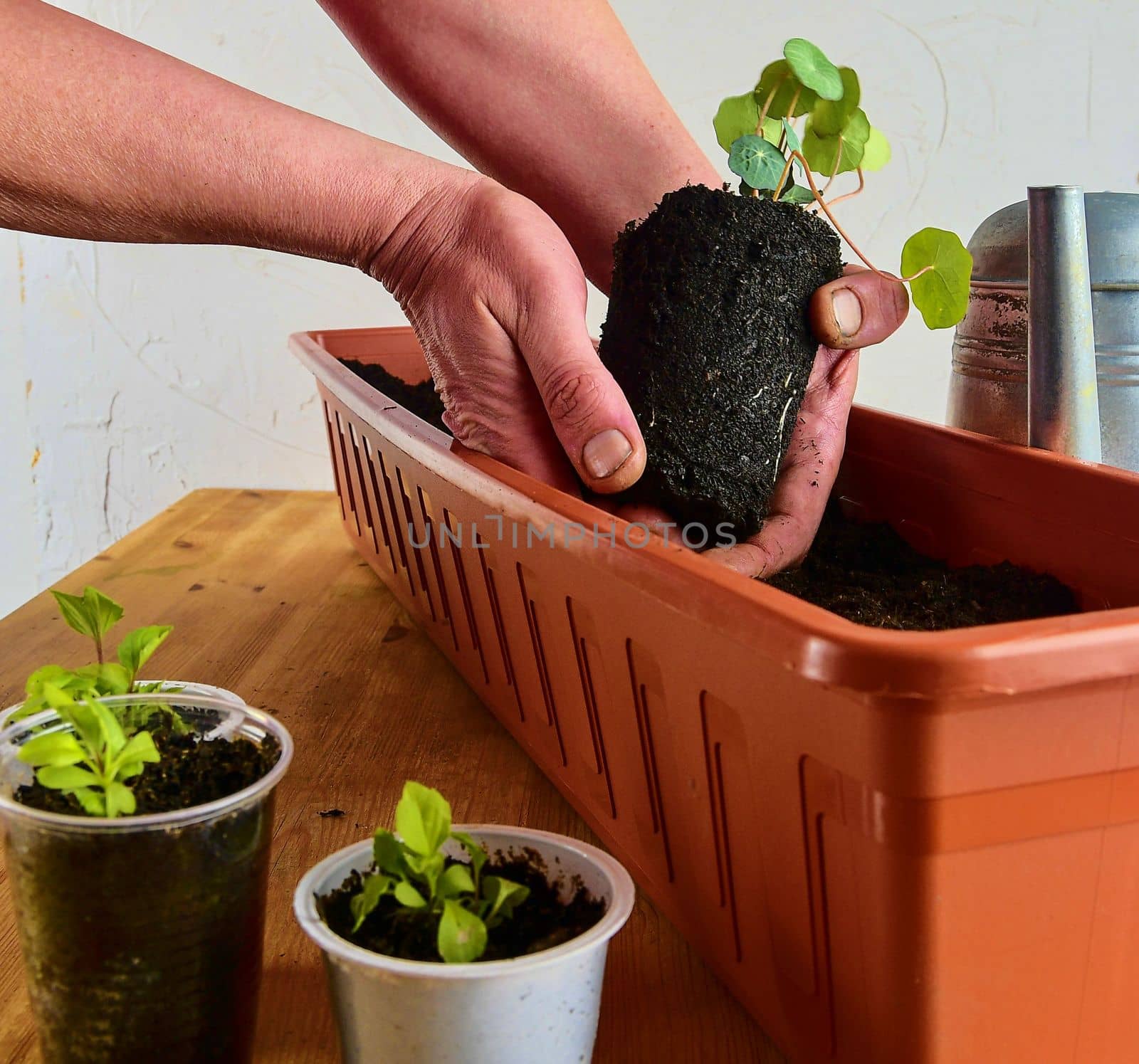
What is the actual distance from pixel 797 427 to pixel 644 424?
151mm

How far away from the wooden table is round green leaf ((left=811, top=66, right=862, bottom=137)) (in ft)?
1.69

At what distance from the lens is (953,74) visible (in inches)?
59.4

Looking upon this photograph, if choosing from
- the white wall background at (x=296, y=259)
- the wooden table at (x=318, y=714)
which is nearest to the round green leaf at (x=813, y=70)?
the wooden table at (x=318, y=714)

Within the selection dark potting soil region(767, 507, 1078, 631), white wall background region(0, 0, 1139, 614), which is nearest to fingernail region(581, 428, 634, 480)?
dark potting soil region(767, 507, 1078, 631)

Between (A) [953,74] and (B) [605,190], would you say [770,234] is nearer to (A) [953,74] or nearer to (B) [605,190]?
(B) [605,190]

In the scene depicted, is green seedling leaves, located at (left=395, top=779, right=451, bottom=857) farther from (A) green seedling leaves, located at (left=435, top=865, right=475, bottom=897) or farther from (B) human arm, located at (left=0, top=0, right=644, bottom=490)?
(B) human arm, located at (left=0, top=0, right=644, bottom=490)

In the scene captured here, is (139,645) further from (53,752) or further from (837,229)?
(837,229)

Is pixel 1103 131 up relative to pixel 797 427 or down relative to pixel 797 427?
up

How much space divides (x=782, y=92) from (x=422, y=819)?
0.64m

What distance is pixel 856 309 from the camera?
74 centimetres

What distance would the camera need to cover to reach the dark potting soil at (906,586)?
61cm

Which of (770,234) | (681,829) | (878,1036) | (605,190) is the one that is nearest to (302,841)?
(681,829)

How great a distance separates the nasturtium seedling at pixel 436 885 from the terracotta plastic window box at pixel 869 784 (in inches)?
4.4

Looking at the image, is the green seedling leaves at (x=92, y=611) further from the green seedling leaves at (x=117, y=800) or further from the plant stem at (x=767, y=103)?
the plant stem at (x=767, y=103)
